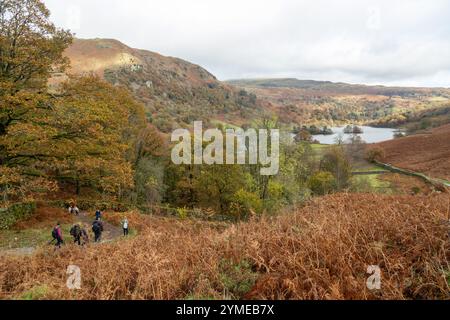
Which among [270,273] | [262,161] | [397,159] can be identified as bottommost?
[397,159]

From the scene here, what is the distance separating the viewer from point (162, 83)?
140m

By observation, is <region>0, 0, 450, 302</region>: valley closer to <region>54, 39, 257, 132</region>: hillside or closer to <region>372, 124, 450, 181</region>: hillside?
<region>372, 124, 450, 181</region>: hillside

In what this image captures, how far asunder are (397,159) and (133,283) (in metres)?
65.7

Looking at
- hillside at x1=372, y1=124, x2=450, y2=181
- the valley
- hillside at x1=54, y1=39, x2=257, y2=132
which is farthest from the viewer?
hillside at x1=54, y1=39, x2=257, y2=132

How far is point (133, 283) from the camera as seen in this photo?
5.86m

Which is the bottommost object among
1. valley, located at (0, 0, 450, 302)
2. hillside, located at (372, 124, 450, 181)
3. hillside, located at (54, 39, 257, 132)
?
hillside, located at (372, 124, 450, 181)

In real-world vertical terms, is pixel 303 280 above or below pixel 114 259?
above

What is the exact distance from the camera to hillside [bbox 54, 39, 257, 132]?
384 ft

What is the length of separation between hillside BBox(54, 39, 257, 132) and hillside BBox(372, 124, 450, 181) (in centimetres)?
6007

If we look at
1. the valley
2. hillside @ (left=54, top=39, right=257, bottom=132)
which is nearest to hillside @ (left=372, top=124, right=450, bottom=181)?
the valley

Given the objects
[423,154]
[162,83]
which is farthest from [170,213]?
[162,83]
